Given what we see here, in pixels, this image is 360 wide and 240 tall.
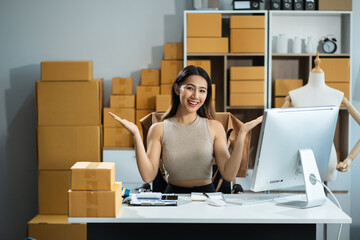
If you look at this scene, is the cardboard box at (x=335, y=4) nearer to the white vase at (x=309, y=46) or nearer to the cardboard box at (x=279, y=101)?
the white vase at (x=309, y=46)

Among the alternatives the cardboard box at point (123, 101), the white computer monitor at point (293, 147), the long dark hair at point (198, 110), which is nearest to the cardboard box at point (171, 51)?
the cardboard box at point (123, 101)

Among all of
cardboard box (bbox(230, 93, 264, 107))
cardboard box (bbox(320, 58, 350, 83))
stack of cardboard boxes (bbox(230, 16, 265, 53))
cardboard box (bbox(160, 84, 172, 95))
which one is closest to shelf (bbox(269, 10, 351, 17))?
stack of cardboard boxes (bbox(230, 16, 265, 53))

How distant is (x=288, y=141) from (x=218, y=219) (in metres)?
0.46

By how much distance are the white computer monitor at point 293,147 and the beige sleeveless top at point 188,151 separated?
23.5 inches

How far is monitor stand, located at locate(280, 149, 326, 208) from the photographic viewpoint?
1967 millimetres

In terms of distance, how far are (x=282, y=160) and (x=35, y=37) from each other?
2.97 metres

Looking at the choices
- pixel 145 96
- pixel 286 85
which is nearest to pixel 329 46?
pixel 286 85

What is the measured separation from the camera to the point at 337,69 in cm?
379

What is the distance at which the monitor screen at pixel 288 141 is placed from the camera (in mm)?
1888

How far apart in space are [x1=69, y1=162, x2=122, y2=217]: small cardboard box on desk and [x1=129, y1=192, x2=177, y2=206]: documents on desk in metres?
0.17

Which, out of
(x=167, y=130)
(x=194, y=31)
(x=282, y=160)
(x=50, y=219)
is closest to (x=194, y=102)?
(x=167, y=130)

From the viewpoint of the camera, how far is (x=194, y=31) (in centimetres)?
376

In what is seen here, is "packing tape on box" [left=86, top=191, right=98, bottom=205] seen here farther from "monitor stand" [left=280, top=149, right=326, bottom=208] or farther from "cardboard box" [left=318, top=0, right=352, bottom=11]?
"cardboard box" [left=318, top=0, right=352, bottom=11]

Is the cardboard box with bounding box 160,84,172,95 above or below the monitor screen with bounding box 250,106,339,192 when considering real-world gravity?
above
